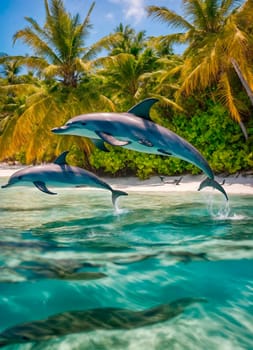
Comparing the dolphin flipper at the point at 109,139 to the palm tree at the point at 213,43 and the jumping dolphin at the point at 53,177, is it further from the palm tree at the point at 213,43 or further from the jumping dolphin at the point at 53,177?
the palm tree at the point at 213,43

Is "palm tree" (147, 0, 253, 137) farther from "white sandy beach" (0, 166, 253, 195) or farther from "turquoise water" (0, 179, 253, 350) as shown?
"turquoise water" (0, 179, 253, 350)

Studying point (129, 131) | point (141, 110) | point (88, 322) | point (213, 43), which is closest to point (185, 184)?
point (213, 43)

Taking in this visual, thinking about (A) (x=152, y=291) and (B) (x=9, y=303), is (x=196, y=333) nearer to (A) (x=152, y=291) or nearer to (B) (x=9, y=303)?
(A) (x=152, y=291)

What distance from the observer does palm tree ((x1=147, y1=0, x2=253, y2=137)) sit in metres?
13.0

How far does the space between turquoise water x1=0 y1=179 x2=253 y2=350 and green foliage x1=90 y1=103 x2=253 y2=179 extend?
9.28 m

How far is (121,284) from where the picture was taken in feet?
11.3

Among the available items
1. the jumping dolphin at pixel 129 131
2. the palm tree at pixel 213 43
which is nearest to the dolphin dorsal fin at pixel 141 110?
the jumping dolphin at pixel 129 131

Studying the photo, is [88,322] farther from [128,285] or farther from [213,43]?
[213,43]

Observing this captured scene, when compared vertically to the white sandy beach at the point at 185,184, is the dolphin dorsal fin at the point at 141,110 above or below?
above

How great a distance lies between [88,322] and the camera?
265 centimetres

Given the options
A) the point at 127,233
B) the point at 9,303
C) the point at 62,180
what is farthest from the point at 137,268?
the point at 62,180

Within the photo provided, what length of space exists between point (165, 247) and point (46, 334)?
8.25 feet

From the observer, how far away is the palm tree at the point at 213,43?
1297cm

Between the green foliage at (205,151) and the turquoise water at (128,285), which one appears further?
the green foliage at (205,151)
